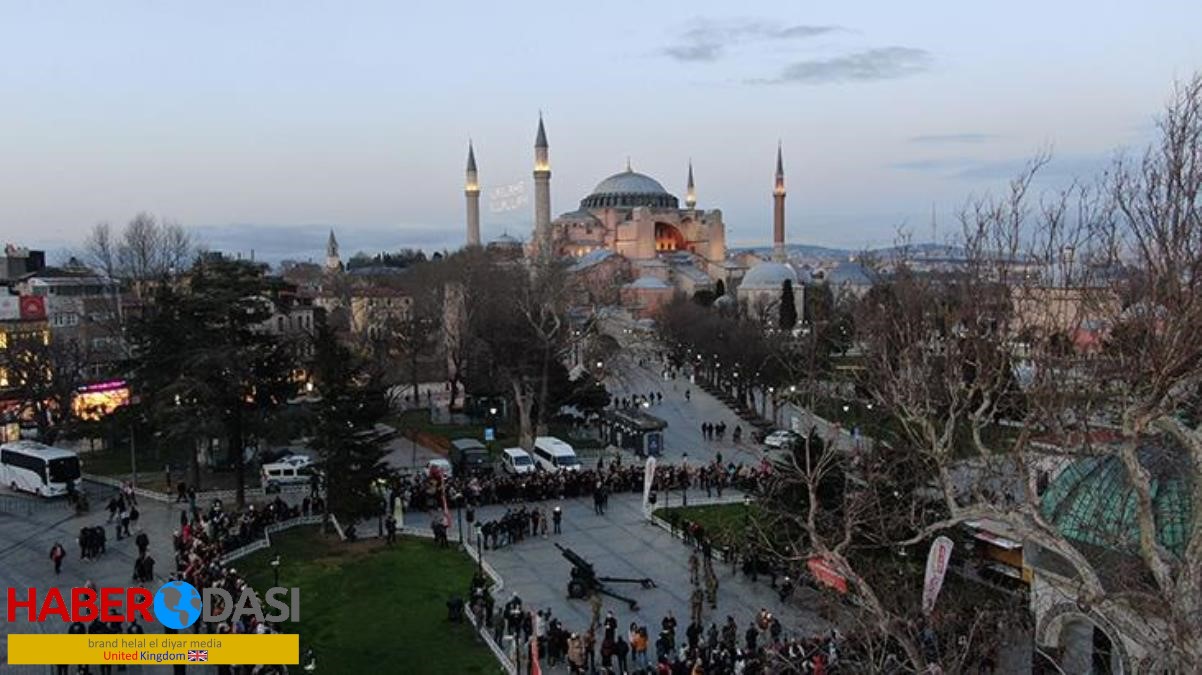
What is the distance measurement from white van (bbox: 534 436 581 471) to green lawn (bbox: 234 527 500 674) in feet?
24.6

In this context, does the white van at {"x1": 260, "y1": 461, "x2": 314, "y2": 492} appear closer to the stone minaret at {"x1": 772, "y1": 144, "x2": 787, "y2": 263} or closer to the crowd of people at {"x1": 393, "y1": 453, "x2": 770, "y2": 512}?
the crowd of people at {"x1": 393, "y1": 453, "x2": 770, "y2": 512}

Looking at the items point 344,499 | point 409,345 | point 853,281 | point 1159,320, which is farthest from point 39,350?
point 853,281

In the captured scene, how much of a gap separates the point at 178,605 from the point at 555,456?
14.6m

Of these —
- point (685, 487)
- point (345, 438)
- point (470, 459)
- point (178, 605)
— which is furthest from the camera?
point (470, 459)

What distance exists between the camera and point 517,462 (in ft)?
92.8

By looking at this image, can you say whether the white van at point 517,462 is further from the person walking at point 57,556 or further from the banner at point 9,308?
the banner at point 9,308

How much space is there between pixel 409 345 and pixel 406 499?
1813 centimetres

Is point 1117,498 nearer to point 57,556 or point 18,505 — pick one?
point 57,556

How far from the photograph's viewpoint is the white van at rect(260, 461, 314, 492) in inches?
1055

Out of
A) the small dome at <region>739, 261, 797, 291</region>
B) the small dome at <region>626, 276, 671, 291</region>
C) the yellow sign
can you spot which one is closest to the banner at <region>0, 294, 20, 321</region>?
the yellow sign

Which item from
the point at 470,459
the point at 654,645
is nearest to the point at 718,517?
the point at 654,645

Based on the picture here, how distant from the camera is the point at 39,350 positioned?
115 feet

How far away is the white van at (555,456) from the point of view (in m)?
28.2

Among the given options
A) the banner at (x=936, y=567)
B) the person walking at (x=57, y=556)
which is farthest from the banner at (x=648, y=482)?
the person walking at (x=57, y=556)
